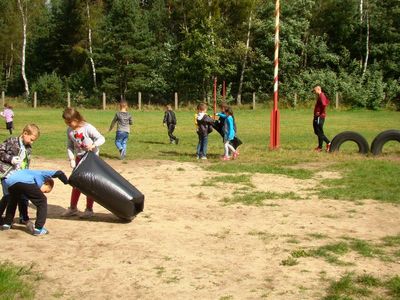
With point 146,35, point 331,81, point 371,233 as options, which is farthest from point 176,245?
point 146,35

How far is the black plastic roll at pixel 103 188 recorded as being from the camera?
741cm

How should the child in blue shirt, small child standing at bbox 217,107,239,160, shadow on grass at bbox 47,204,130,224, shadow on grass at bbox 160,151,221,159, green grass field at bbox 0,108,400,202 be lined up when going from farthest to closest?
shadow on grass at bbox 160,151,221,159
small child standing at bbox 217,107,239,160
green grass field at bbox 0,108,400,202
shadow on grass at bbox 47,204,130,224
the child in blue shirt

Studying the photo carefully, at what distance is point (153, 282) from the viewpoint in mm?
5281

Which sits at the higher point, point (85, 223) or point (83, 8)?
point (83, 8)

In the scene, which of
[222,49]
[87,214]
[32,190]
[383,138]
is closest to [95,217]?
[87,214]

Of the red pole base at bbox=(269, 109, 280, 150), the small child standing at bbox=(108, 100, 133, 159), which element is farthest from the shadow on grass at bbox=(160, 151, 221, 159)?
the red pole base at bbox=(269, 109, 280, 150)

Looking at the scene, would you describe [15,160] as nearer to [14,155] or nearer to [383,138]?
[14,155]

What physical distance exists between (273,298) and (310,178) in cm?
678

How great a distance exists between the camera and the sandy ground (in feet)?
16.9

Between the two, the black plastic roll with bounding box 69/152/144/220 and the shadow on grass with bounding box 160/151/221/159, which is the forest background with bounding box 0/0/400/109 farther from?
the black plastic roll with bounding box 69/152/144/220

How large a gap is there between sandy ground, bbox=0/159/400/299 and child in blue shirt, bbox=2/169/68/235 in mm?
180

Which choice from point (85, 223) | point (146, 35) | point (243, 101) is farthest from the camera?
point (146, 35)

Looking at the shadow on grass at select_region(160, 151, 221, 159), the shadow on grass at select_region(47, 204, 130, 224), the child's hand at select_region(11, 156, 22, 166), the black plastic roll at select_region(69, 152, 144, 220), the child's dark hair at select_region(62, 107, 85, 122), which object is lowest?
the shadow on grass at select_region(47, 204, 130, 224)

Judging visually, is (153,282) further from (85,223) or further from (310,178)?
(310,178)
